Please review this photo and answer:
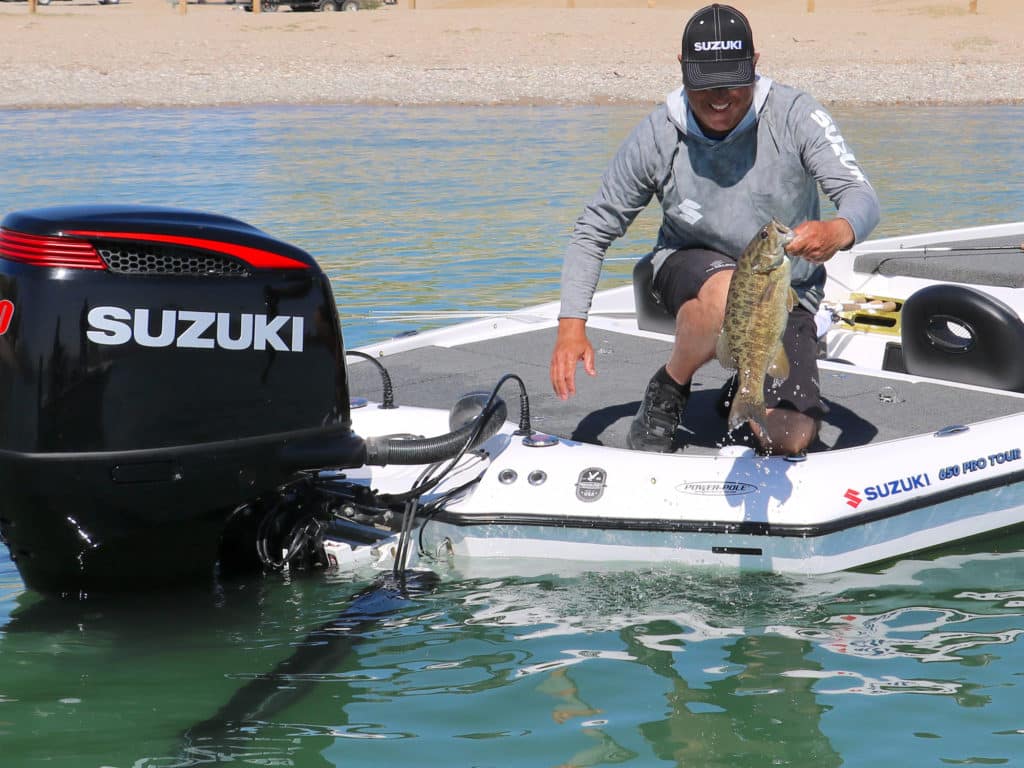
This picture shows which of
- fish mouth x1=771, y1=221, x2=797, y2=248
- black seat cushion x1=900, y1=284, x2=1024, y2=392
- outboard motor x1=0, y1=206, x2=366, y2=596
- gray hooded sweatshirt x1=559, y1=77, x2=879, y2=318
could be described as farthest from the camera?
black seat cushion x1=900, y1=284, x2=1024, y2=392

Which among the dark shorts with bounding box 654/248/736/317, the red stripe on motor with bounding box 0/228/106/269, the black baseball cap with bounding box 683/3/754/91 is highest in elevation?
the black baseball cap with bounding box 683/3/754/91

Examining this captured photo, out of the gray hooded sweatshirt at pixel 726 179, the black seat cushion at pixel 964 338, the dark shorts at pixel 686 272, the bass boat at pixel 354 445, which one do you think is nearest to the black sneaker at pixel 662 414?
the bass boat at pixel 354 445

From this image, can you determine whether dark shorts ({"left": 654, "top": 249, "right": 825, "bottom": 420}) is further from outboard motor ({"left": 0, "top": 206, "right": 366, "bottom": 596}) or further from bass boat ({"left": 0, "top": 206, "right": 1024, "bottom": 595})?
outboard motor ({"left": 0, "top": 206, "right": 366, "bottom": 596})

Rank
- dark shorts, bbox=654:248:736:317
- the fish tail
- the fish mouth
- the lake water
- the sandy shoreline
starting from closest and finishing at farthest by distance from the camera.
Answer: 1. the lake water
2. the fish mouth
3. the fish tail
4. dark shorts, bbox=654:248:736:317
5. the sandy shoreline

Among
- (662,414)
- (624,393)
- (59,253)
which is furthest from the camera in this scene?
(624,393)

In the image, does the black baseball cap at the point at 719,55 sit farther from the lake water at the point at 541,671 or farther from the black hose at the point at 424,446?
the lake water at the point at 541,671

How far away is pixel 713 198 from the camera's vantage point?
4.82 m

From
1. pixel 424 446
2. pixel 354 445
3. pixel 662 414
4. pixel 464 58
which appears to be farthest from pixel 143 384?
pixel 464 58

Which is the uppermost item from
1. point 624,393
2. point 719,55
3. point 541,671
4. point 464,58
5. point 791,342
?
point 464,58

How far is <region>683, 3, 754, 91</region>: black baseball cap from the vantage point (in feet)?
14.8

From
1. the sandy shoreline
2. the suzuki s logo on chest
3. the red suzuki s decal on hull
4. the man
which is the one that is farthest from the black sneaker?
the sandy shoreline

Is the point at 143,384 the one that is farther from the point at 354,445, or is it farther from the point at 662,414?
the point at 662,414

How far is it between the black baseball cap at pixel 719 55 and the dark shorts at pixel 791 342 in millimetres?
595

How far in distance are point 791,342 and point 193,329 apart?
1965 millimetres
